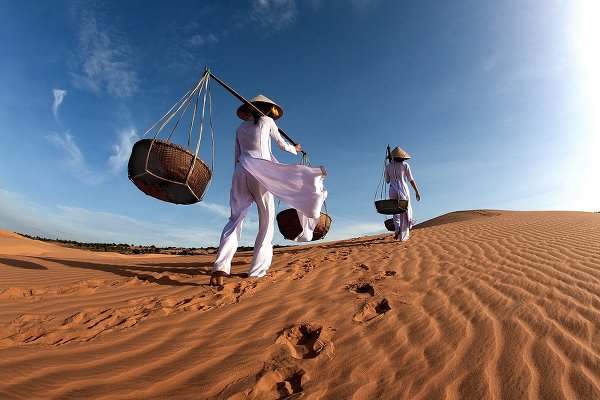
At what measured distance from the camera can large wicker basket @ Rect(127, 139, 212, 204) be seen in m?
3.70

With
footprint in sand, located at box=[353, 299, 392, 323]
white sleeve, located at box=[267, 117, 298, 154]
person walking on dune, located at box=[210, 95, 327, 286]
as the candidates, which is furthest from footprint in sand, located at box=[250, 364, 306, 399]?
white sleeve, located at box=[267, 117, 298, 154]

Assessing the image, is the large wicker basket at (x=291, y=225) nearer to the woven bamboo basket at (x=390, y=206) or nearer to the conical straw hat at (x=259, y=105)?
the conical straw hat at (x=259, y=105)

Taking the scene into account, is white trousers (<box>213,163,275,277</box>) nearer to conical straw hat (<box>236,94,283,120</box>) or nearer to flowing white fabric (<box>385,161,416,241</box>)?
conical straw hat (<box>236,94,283,120</box>)

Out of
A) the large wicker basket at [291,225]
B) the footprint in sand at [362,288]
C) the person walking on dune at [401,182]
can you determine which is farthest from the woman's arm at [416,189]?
the footprint in sand at [362,288]

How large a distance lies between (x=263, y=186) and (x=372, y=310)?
2.08m

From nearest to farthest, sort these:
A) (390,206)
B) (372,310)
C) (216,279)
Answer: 1. (372,310)
2. (216,279)
3. (390,206)

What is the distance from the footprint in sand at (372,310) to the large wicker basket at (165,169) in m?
2.32

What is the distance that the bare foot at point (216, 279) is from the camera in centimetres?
395

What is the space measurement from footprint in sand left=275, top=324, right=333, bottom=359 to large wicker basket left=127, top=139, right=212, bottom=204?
2.11 metres

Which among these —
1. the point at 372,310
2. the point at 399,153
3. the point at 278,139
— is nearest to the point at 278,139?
the point at 278,139

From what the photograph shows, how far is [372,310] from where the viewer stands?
3031 mm

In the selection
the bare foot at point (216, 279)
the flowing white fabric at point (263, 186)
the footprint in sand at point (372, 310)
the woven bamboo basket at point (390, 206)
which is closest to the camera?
the footprint in sand at point (372, 310)

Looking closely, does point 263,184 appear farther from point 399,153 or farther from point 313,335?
point 399,153

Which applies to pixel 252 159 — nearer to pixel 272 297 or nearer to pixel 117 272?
pixel 272 297
